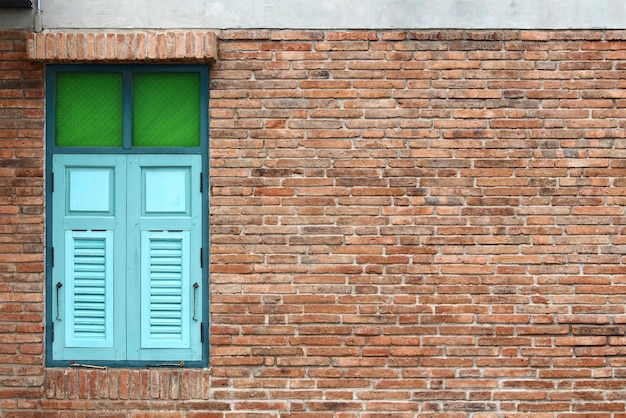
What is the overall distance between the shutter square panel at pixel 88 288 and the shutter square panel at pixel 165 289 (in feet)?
0.86

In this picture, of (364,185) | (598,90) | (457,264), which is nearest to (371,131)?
(364,185)

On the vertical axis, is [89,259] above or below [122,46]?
below

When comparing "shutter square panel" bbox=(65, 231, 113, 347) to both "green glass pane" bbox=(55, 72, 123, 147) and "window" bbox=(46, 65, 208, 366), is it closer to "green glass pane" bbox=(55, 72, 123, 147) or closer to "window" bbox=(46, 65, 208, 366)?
"window" bbox=(46, 65, 208, 366)

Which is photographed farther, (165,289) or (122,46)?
(165,289)

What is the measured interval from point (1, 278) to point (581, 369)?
417cm

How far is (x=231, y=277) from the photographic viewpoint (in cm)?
531

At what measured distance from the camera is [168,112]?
17.7 ft

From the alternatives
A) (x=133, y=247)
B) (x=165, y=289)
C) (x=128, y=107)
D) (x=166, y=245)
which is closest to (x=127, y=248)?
(x=133, y=247)

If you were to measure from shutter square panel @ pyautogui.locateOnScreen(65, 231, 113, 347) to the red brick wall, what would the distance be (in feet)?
0.74

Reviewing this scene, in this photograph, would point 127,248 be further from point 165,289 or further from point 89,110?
point 89,110

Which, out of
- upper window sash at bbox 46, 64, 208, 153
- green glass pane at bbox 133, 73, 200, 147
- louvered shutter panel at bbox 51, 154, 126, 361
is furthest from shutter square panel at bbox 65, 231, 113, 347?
green glass pane at bbox 133, 73, 200, 147

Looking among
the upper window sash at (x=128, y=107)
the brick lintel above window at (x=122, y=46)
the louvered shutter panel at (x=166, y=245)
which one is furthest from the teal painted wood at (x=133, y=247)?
the brick lintel above window at (x=122, y=46)

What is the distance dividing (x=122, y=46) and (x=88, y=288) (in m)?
1.74

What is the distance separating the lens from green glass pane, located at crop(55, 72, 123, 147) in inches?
213
